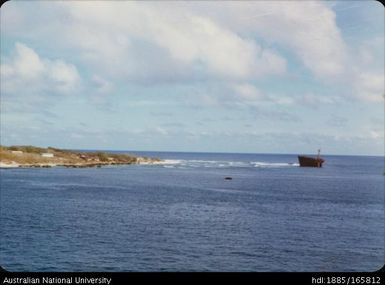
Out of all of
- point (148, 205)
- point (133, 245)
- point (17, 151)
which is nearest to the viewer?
point (133, 245)

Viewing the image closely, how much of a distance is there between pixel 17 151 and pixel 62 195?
101 meters

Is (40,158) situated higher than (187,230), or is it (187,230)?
(40,158)

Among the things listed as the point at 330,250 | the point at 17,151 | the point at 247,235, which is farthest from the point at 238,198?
the point at 17,151

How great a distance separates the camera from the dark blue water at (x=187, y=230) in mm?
39656

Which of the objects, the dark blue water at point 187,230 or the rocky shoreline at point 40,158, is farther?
the rocky shoreline at point 40,158

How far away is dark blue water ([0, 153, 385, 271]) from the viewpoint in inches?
1561

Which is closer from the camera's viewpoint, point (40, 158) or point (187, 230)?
point (187, 230)

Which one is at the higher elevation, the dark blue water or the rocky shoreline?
the rocky shoreline

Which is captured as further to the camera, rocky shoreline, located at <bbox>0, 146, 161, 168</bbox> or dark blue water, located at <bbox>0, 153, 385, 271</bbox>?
rocky shoreline, located at <bbox>0, 146, 161, 168</bbox>

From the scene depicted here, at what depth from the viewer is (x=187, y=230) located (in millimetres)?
52938

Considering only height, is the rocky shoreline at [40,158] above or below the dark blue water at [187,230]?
above

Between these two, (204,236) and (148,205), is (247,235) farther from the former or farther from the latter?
(148,205)

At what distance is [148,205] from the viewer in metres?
73.2
